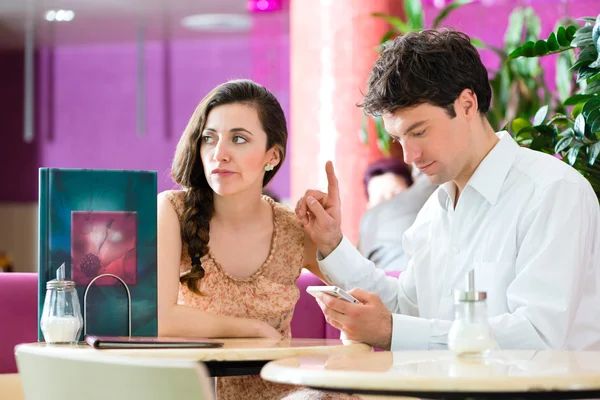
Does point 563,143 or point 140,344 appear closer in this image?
point 140,344

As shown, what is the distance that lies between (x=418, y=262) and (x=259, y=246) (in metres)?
0.41

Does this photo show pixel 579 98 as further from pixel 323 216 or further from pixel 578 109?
pixel 323 216

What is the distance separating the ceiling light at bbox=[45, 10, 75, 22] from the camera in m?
Result: 8.49

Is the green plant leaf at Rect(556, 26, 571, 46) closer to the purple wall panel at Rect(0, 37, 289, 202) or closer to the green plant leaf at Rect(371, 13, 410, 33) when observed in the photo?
the green plant leaf at Rect(371, 13, 410, 33)

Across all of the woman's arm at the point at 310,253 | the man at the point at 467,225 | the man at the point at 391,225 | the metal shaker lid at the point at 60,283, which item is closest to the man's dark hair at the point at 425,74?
the man at the point at 467,225

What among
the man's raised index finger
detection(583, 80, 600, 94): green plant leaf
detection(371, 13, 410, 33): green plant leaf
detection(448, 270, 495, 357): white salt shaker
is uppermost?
detection(371, 13, 410, 33): green plant leaf

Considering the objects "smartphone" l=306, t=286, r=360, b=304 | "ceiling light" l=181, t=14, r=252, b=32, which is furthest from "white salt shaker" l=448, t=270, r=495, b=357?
"ceiling light" l=181, t=14, r=252, b=32

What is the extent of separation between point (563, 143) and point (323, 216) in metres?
0.70

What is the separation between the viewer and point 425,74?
2156 mm

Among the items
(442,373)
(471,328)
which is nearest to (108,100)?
(471,328)

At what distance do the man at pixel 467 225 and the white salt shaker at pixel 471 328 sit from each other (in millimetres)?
443

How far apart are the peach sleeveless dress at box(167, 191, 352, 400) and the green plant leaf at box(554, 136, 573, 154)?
766 mm

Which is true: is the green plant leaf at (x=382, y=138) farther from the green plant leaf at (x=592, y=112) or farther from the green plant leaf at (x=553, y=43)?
the green plant leaf at (x=592, y=112)

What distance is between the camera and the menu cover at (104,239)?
196 centimetres
